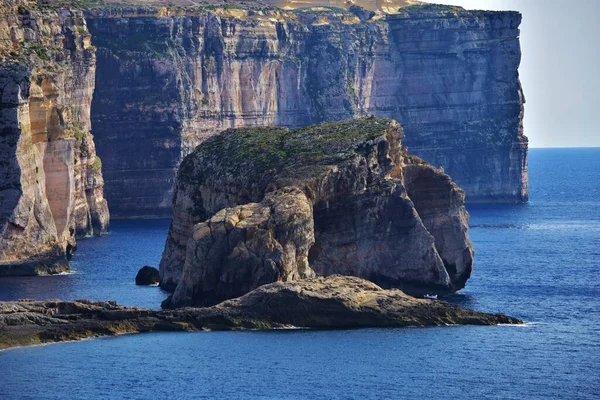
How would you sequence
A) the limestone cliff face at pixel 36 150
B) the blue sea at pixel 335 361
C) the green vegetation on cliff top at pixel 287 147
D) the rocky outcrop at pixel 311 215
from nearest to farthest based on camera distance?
1. the blue sea at pixel 335 361
2. the rocky outcrop at pixel 311 215
3. the green vegetation on cliff top at pixel 287 147
4. the limestone cliff face at pixel 36 150

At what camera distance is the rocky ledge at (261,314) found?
110 meters

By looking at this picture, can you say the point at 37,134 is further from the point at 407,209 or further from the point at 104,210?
the point at 104,210

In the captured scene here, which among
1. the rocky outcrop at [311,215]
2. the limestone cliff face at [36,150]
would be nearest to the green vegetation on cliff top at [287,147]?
the rocky outcrop at [311,215]

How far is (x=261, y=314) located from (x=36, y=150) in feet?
121

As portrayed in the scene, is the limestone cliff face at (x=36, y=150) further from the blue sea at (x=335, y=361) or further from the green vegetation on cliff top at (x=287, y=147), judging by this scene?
the green vegetation on cliff top at (x=287, y=147)

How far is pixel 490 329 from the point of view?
373ft

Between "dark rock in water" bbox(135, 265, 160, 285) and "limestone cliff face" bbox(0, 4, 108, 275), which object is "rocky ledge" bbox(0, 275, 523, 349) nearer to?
"dark rock in water" bbox(135, 265, 160, 285)

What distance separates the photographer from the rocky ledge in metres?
110

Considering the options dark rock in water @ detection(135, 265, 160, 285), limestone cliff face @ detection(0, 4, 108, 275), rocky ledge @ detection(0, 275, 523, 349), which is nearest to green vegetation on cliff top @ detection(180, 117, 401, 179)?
dark rock in water @ detection(135, 265, 160, 285)

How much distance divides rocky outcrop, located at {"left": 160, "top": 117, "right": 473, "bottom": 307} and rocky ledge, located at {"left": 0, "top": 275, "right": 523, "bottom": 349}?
3.67 m

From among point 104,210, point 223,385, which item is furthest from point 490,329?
point 104,210

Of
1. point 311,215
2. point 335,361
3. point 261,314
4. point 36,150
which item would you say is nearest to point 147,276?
point 36,150

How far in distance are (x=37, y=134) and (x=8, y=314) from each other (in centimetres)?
3795

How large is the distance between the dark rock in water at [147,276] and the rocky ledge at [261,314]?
911 inches
